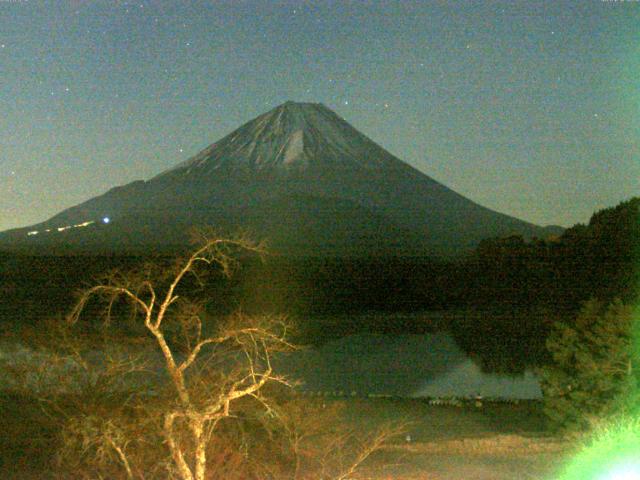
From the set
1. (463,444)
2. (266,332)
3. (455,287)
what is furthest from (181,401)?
(455,287)

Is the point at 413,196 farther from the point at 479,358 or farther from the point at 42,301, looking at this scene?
the point at 479,358

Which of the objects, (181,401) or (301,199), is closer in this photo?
(181,401)

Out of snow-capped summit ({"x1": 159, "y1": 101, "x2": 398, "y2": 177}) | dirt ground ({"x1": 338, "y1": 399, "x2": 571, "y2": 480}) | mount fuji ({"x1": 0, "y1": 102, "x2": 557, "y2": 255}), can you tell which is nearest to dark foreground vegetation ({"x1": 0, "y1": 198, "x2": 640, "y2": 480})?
dirt ground ({"x1": 338, "y1": 399, "x2": 571, "y2": 480})

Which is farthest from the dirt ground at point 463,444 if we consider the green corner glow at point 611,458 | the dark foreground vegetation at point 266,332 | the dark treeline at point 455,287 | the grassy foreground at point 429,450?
the dark treeline at point 455,287

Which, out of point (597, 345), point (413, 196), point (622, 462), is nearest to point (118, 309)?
point (597, 345)

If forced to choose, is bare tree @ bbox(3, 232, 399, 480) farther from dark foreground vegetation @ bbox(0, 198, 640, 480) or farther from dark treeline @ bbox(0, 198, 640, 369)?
dark treeline @ bbox(0, 198, 640, 369)

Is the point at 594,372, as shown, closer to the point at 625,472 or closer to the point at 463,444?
the point at 463,444
